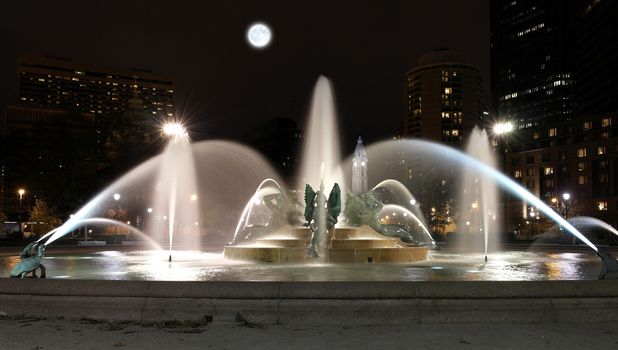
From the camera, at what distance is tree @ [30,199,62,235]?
59875 millimetres

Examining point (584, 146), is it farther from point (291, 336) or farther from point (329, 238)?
point (291, 336)

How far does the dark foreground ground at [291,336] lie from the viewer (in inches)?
324

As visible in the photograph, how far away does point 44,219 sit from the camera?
62.3m

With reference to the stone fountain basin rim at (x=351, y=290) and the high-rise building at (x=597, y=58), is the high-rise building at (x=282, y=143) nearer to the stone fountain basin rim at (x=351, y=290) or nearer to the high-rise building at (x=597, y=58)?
the high-rise building at (x=597, y=58)

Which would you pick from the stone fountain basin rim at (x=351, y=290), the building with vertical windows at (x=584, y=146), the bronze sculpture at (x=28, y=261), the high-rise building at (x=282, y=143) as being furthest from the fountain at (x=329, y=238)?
the high-rise building at (x=282, y=143)

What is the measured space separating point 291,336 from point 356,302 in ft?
4.57

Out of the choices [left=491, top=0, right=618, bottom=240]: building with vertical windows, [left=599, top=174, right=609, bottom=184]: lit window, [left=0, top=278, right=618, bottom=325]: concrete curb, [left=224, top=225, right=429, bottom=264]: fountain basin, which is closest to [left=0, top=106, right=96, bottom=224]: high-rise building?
[left=224, top=225, right=429, bottom=264]: fountain basin

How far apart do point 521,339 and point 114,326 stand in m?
6.28

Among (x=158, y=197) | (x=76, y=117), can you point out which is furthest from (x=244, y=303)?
(x=158, y=197)

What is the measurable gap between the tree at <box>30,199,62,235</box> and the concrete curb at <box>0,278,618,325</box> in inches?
2134

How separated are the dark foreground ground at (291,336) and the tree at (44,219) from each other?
54.0 m

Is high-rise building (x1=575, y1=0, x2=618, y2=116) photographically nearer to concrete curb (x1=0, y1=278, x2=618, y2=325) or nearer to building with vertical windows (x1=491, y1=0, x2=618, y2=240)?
building with vertical windows (x1=491, y1=0, x2=618, y2=240)

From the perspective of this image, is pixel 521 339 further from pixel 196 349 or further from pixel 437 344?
pixel 196 349

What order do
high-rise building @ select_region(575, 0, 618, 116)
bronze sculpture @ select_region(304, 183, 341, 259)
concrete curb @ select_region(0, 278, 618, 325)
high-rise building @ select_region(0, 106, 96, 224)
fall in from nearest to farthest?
concrete curb @ select_region(0, 278, 618, 325) < bronze sculpture @ select_region(304, 183, 341, 259) < high-rise building @ select_region(0, 106, 96, 224) < high-rise building @ select_region(575, 0, 618, 116)
